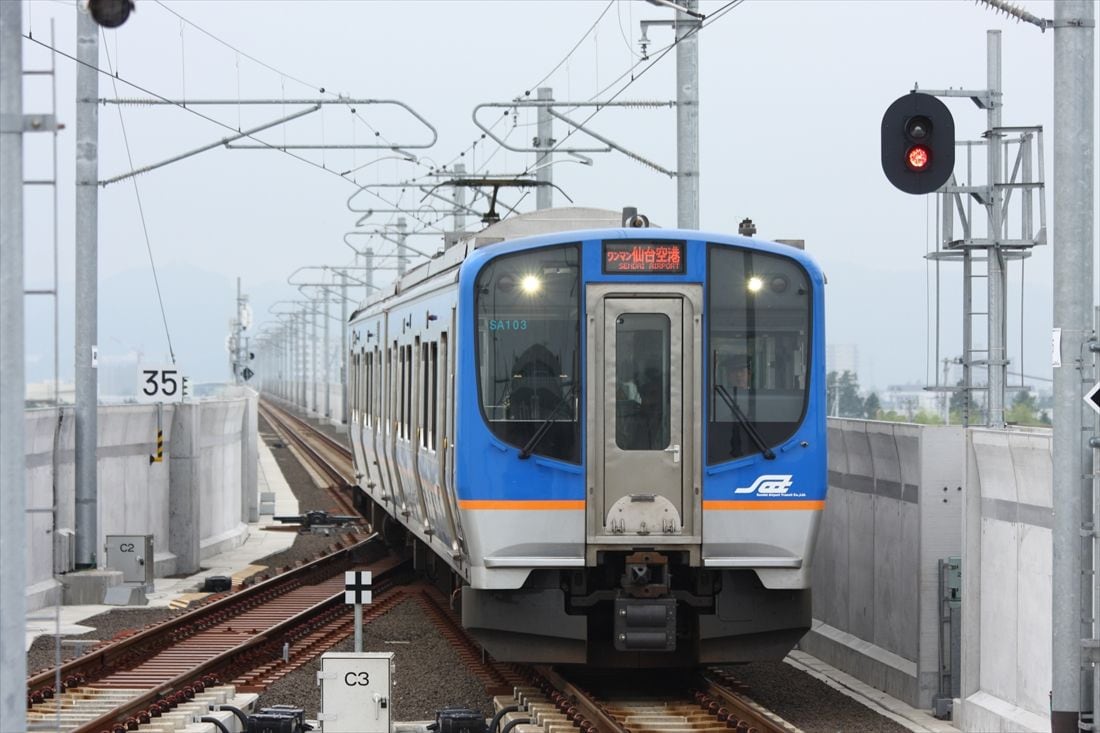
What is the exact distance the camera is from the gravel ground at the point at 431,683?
1149 centimetres

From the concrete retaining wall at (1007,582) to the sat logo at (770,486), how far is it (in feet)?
3.80

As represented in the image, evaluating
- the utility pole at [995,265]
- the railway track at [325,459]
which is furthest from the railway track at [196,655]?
the railway track at [325,459]

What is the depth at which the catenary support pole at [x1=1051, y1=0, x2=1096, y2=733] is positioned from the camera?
348 inches

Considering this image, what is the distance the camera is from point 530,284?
11617mm

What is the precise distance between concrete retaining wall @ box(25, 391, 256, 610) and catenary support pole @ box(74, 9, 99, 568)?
0.22 metres

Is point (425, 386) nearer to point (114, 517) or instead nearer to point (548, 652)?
point (548, 652)

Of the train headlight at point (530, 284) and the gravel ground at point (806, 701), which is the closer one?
the gravel ground at point (806, 701)

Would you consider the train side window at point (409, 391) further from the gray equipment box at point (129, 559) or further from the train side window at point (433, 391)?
the gray equipment box at point (129, 559)

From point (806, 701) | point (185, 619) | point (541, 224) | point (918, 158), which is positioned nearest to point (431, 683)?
point (806, 701)

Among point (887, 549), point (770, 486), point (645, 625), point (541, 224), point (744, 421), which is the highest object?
point (541, 224)

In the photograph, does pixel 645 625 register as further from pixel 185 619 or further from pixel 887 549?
pixel 185 619

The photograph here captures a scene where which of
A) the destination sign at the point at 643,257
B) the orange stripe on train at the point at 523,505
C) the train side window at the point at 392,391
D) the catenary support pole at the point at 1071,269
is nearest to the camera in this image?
the catenary support pole at the point at 1071,269

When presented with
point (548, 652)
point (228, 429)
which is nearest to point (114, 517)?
point (228, 429)

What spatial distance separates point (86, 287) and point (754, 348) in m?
10.7
